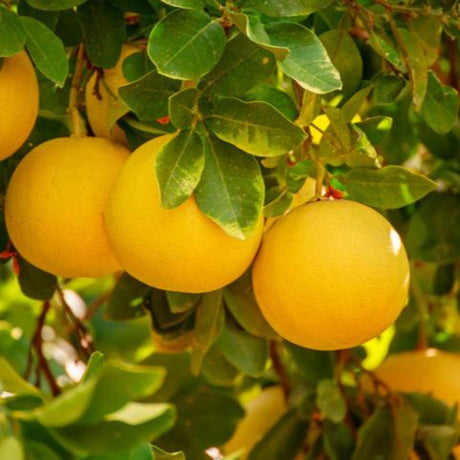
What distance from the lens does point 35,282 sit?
1.34m

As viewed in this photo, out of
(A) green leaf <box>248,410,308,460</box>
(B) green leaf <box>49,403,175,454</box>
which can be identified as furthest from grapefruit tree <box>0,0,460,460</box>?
(A) green leaf <box>248,410,308,460</box>

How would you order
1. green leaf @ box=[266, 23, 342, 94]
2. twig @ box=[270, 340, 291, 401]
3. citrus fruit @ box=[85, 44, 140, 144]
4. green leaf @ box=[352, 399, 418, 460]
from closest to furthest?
green leaf @ box=[266, 23, 342, 94] < citrus fruit @ box=[85, 44, 140, 144] < green leaf @ box=[352, 399, 418, 460] < twig @ box=[270, 340, 291, 401]

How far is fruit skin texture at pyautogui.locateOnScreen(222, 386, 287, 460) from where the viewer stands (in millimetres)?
1658

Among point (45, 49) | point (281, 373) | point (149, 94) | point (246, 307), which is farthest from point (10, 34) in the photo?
point (281, 373)

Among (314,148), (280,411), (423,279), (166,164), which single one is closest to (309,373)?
(280,411)

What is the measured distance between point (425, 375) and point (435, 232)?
0.73ft

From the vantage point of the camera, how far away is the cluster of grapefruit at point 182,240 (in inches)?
40.8

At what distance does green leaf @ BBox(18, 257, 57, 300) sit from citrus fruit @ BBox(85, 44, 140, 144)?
0.66 ft

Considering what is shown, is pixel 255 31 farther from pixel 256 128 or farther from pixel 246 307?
pixel 246 307

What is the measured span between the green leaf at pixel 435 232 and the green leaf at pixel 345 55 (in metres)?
0.35

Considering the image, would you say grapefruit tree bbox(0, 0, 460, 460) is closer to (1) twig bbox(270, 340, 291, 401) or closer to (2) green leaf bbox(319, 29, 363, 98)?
(2) green leaf bbox(319, 29, 363, 98)

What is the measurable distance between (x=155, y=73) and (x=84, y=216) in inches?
6.1

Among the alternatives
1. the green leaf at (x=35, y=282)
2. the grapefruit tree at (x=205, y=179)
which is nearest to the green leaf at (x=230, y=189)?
the grapefruit tree at (x=205, y=179)

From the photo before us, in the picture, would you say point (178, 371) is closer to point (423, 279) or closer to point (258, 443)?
point (258, 443)
